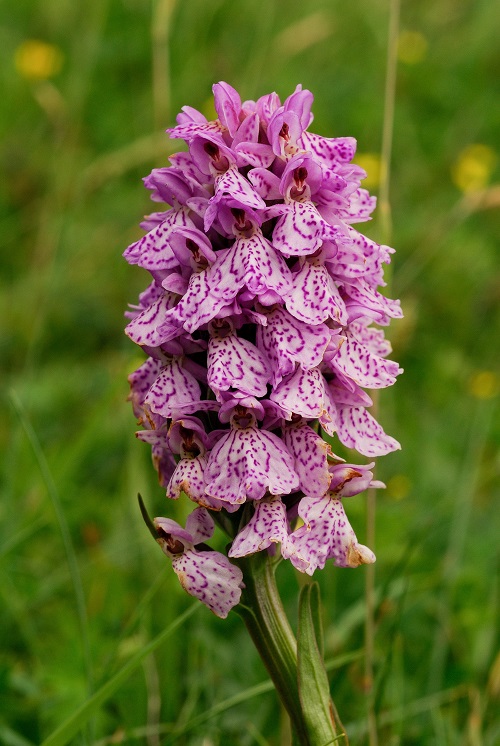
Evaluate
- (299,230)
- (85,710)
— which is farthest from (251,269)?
(85,710)

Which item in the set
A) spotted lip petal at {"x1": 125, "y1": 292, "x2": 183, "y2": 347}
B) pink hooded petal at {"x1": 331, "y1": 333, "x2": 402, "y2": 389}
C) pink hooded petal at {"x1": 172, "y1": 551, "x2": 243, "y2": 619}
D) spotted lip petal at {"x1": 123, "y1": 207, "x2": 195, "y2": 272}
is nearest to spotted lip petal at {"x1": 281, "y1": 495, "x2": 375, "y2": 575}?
pink hooded petal at {"x1": 172, "y1": 551, "x2": 243, "y2": 619}

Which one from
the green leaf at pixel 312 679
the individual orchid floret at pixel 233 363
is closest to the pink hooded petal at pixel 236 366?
the individual orchid floret at pixel 233 363

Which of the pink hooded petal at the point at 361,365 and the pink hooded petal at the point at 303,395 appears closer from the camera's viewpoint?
the pink hooded petal at the point at 303,395

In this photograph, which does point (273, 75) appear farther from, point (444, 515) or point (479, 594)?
point (479, 594)

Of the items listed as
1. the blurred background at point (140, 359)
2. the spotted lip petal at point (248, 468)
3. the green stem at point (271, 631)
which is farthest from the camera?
the blurred background at point (140, 359)

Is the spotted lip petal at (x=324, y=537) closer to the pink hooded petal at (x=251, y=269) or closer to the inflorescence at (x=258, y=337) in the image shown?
the inflorescence at (x=258, y=337)

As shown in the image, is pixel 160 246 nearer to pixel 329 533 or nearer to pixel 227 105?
pixel 227 105
